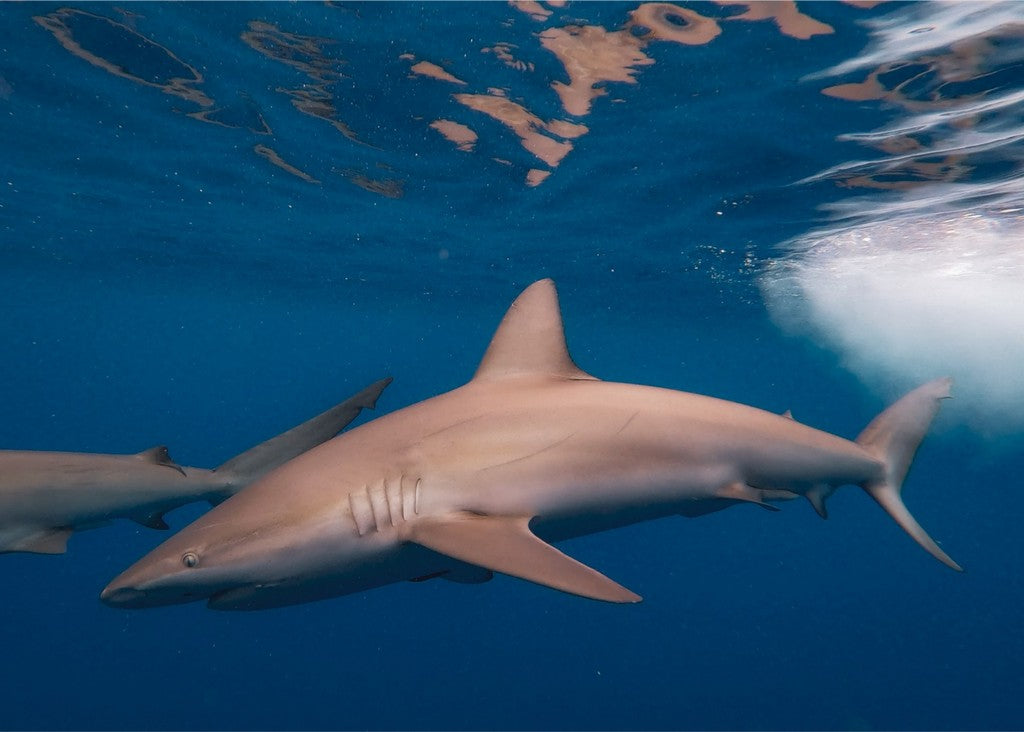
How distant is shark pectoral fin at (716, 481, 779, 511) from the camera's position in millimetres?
4383

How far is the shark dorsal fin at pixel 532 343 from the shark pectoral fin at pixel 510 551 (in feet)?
4.55

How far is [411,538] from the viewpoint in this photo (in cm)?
358

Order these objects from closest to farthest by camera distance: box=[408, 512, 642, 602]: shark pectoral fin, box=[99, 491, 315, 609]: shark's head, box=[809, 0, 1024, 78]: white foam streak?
box=[408, 512, 642, 602]: shark pectoral fin
box=[99, 491, 315, 609]: shark's head
box=[809, 0, 1024, 78]: white foam streak

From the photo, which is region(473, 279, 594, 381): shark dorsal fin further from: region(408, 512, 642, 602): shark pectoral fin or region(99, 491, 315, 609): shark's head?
region(99, 491, 315, 609): shark's head

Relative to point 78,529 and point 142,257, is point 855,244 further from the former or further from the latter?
point 142,257

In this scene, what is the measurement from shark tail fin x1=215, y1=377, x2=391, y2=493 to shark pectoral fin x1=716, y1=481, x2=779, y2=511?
7.91 feet

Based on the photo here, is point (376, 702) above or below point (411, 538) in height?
below

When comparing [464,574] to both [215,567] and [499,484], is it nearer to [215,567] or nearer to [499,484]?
[499,484]

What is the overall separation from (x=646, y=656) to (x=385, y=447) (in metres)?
29.3

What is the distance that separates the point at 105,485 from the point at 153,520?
54 centimetres

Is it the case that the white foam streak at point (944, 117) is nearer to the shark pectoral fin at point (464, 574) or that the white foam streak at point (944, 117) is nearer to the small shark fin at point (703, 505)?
the small shark fin at point (703, 505)

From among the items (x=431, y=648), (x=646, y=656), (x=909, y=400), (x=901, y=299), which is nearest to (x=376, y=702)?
(x=431, y=648)

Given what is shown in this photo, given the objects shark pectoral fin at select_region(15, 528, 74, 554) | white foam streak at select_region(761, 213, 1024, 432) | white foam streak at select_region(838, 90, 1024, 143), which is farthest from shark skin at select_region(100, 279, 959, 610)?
white foam streak at select_region(761, 213, 1024, 432)

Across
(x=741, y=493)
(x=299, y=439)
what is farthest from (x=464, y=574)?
(x=299, y=439)
